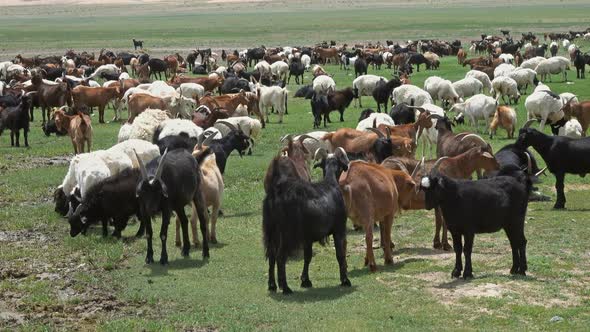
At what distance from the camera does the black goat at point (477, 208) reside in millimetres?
10344

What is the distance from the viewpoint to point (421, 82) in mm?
39656

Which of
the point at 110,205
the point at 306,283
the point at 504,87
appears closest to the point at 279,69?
the point at 504,87

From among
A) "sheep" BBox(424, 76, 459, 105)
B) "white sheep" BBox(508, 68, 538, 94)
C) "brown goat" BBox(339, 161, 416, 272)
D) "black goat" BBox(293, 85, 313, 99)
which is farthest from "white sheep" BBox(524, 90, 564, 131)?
"brown goat" BBox(339, 161, 416, 272)

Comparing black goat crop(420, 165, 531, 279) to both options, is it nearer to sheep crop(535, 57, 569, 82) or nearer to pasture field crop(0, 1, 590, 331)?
pasture field crop(0, 1, 590, 331)

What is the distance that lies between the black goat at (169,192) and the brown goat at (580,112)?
13.2m

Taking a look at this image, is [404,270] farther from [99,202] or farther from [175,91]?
[175,91]

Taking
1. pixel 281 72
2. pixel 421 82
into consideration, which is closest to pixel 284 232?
pixel 421 82

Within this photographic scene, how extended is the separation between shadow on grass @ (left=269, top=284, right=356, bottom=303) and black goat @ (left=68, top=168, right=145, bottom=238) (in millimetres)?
4183

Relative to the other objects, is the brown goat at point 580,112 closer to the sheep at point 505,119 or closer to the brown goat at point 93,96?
the sheep at point 505,119

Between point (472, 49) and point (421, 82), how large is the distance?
22.2m

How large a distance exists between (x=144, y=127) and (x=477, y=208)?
1039cm

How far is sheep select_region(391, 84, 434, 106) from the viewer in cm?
2619

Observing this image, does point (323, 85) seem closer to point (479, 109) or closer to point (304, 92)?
point (304, 92)

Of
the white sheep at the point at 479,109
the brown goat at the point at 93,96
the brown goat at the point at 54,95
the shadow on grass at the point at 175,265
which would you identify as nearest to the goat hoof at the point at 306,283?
the shadow on grass at the point at 175,265
